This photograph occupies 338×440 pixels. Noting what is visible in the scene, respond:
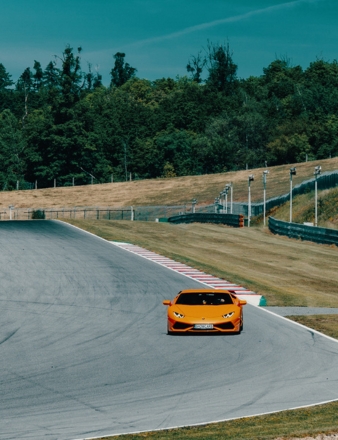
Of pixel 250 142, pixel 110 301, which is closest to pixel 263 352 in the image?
pixel 110 301

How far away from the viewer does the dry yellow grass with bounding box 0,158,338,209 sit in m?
106

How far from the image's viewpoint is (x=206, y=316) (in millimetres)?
21297

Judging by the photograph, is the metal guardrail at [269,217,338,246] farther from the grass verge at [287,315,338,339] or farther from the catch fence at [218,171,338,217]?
the grass verge at [287,315,338,339]

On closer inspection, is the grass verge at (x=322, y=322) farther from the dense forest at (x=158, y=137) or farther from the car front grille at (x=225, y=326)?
the dense forest at (x=158, y=137)

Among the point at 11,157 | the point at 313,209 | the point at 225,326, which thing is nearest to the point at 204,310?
the point at 225,326

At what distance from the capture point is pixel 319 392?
1456cm

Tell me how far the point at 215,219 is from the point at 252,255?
80.3ft

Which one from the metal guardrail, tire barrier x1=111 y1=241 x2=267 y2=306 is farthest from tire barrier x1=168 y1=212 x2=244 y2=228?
tire barrier x1=111 y1=241 x2=267 y2=306

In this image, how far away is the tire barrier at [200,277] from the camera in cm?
2989

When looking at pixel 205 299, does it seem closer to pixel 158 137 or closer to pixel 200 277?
pixel 200 277

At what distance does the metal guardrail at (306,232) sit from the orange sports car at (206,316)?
2997cm

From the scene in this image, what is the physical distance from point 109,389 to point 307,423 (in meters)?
4.24

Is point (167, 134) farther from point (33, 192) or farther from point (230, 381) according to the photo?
point (230, 381)

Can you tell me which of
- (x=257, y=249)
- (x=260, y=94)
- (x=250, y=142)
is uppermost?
(x=260, y=94)
